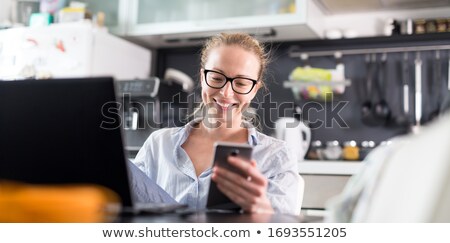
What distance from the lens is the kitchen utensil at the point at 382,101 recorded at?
2.16m

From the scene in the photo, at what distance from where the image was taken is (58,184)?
62 cm

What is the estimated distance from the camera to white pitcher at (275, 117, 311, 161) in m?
2.12

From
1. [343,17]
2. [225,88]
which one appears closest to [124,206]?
[225,88]

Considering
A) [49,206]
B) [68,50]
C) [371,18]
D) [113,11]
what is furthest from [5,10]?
[49,206]

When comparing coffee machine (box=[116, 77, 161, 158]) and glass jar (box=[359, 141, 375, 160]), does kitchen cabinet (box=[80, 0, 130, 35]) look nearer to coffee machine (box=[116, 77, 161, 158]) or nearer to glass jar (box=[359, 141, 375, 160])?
coffee machine (box=[116, 77, 161, 158])

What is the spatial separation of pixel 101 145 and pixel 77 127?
0.12 feet

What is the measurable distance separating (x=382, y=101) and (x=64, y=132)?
6.04ft

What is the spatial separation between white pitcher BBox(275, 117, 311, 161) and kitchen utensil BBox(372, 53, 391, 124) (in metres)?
0.32

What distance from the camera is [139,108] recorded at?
2.38 meters

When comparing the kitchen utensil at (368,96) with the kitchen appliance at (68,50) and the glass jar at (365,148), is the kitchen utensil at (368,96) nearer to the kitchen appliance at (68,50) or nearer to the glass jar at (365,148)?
the glass jar at (365,148)

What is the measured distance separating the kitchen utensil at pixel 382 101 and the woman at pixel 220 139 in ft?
3.30

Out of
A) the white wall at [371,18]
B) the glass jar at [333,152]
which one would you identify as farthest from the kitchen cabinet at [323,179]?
the white wall at [371,18]

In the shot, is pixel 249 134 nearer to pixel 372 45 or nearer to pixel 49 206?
pixel 49 206

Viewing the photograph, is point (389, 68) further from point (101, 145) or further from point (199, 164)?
point (101, 145)
